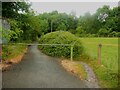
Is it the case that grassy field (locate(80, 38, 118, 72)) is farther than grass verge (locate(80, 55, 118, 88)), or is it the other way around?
grassy field (locate(80, 38, 118, 72))

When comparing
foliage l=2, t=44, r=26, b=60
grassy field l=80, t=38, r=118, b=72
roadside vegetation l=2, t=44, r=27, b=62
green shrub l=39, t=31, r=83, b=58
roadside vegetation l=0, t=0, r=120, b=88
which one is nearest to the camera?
roadside vegetation l=0, t=0, r=120, b=88

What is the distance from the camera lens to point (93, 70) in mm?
10961

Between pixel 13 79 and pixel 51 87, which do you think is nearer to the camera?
pixel 51 87

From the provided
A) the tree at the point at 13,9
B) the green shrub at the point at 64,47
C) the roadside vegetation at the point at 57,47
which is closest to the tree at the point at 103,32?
the roadside vegetation at the point at 57,47

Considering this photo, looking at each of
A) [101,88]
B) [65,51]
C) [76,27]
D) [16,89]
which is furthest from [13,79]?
[76,27]

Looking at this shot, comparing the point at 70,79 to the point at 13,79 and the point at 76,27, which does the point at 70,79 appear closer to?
the point at 13,79

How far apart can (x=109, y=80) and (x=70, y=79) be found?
4.70 feet

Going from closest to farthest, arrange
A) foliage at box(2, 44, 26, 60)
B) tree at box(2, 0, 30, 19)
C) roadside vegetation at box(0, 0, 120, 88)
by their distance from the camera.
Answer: roadside vegetation at box(0, 0, 120, 88), foliage at box(2, 44, 26, 60), tree at box(2, 0, 30, 19)

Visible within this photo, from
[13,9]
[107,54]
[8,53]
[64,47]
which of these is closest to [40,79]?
[8,53]

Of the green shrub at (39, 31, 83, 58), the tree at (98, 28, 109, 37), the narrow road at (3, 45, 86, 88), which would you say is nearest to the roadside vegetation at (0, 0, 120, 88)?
the green shrub at (39, 31, 83, 58)

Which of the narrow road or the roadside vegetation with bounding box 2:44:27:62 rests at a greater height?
the roadside vegetation with bounding box 2:44:27:62

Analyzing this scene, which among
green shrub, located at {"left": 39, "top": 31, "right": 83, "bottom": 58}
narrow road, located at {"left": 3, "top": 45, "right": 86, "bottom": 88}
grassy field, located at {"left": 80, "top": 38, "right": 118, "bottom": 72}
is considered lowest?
narrow road, located at {"left": 3, "top": 45, "right": 86, "bottom": 88}

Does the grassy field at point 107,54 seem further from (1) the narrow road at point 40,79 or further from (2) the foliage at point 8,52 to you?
(2) the foliage at point 8,52

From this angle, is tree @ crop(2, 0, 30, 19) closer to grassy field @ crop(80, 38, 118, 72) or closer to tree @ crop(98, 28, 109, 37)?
grassy field @ crop(80, 38, 118, 72)
